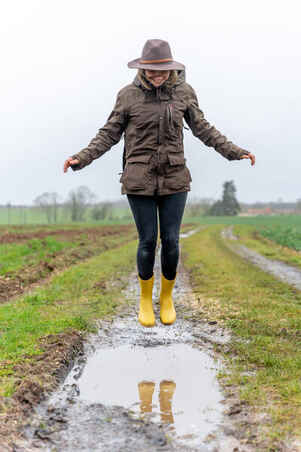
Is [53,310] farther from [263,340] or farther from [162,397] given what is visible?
[162,397]

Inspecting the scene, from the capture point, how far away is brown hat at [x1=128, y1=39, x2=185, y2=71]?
4652mm

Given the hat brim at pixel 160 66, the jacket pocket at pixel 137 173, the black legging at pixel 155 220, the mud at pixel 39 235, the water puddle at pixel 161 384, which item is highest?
the hat brim at pixel 160 66

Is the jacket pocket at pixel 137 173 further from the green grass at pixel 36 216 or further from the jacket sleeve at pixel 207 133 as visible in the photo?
the green grass at pixel 36 216

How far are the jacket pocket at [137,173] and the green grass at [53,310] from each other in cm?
189

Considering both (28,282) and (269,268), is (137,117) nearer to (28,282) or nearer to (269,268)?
(28,282)

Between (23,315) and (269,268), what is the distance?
893 cm

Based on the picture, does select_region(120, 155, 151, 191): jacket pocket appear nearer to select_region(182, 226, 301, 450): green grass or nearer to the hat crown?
the hat crown

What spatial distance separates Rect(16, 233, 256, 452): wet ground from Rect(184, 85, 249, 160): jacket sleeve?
2056 millimetres

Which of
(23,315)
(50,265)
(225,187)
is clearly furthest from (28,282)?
(225,187)

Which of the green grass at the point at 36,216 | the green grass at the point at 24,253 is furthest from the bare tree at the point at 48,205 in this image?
the green grass at the point at 24,253

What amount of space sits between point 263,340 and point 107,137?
8.90 feet

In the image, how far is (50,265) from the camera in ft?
43.3

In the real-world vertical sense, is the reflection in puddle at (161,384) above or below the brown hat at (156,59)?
below

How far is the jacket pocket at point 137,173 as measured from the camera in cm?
478
